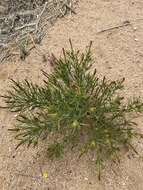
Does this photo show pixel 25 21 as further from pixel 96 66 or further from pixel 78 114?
pixel 78 114

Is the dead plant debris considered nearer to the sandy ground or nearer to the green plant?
the sandy ground

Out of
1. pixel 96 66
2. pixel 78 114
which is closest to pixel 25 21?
pixel 96 66

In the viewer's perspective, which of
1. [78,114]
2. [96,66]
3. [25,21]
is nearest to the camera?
[78,114]

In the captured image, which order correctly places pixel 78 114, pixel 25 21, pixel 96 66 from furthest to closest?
pixel 25 21 → pixel 96 66 → pixel 78 114

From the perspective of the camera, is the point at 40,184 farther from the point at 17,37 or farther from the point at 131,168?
the point at 17,37

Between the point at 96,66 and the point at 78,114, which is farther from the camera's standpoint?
the point at 96,66

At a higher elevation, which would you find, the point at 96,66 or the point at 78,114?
the point at 96,66

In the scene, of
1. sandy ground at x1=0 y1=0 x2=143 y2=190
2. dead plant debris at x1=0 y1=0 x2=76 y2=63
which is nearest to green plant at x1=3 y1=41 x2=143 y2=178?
sandy ground at x1=0 y1=0 x2=143 y2=190
